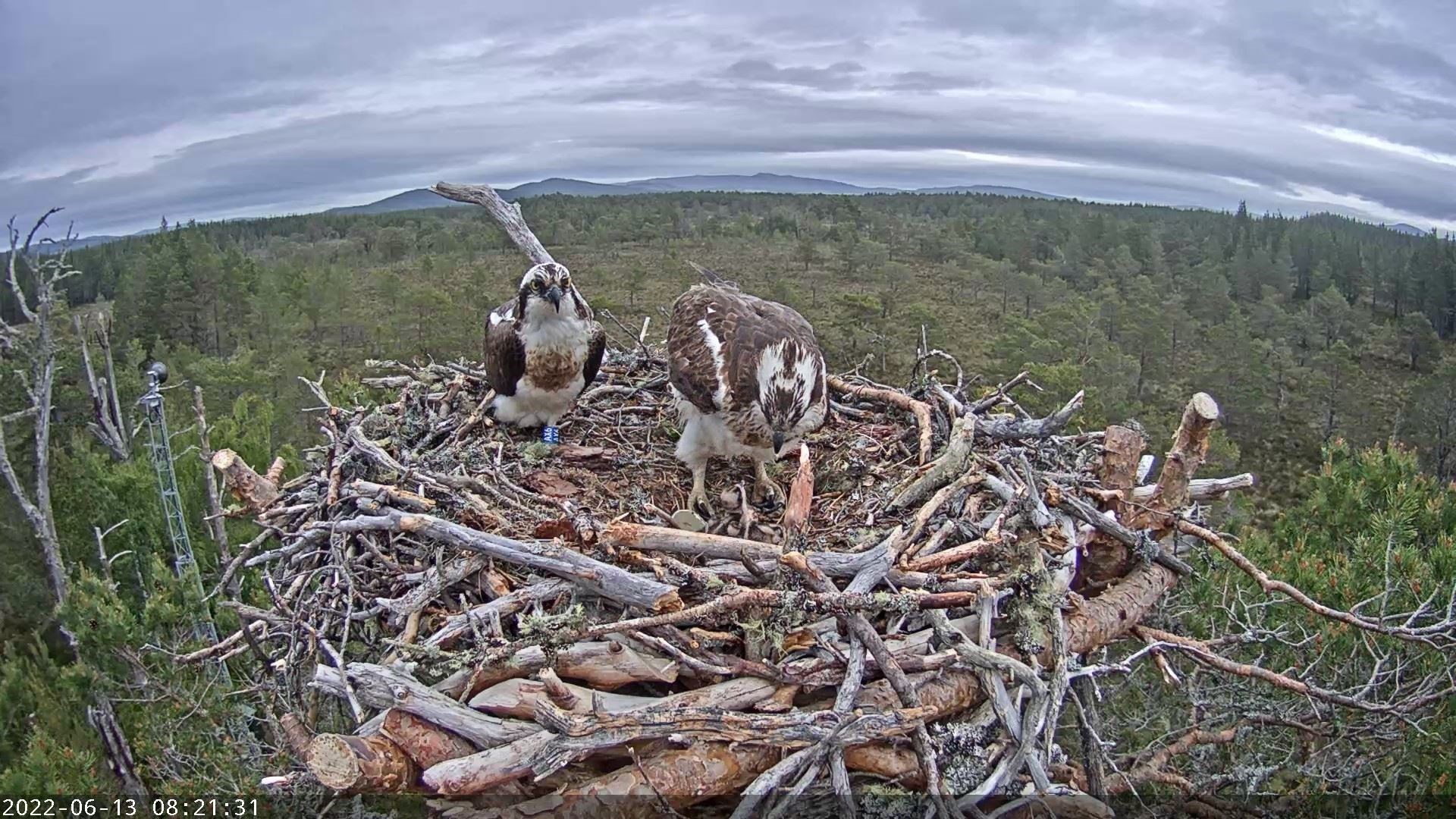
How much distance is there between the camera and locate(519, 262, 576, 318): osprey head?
536 centimetres

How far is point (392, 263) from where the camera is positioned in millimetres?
50188

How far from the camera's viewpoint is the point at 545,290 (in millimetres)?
5371

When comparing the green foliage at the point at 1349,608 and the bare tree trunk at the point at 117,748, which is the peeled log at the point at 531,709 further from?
the bare tree trunk at the point at 117,748

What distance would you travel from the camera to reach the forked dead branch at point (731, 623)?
9.95 feet

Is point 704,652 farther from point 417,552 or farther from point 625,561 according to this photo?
point 417,552

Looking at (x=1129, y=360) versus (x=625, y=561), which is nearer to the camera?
(x=625, y=561)

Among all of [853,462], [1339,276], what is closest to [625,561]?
[853,462]

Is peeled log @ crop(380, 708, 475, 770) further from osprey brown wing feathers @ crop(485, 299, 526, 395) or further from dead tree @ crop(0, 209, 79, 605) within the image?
dead tree @ crop(0, 209, 79, 605)

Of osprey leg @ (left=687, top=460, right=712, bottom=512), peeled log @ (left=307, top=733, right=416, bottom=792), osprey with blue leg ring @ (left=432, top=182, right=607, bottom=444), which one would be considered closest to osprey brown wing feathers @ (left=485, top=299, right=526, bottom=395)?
osprey with blue leg ring @ (left=432, top=182, right=607, bottom=444)

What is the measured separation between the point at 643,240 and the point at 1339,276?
4959 cm

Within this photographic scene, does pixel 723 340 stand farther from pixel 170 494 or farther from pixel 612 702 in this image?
pixel 170 494

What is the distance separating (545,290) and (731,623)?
267 cm

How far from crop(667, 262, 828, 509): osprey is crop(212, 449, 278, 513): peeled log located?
234cm

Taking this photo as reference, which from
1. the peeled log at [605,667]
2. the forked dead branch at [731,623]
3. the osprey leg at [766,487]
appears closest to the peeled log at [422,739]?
the forked dead branch at [731,623]
